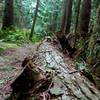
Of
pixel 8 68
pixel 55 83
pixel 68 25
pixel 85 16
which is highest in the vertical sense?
pixel 85 16

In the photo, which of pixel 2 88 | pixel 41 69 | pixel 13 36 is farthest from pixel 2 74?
pixel 13 36

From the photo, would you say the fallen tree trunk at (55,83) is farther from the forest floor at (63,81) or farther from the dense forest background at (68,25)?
the dense forest background at (68,25)

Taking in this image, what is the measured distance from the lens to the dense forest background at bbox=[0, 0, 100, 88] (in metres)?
7.39

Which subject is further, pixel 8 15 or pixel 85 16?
pixel 8 15

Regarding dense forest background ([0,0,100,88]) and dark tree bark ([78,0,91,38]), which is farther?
dark tree bark ([78,0,91,38])

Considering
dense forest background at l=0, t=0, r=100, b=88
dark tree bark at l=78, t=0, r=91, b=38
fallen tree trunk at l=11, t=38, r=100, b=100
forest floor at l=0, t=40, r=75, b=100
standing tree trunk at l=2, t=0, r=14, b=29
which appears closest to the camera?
fallen tree trunk at l=11, t=38, r=100, b=100

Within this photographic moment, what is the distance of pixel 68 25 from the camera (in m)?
17.5

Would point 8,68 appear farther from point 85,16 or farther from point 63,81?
point 85,16

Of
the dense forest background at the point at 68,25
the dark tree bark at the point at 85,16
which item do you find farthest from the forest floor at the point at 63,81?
the dark tree bark at the point at 85,16

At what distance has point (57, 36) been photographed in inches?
371

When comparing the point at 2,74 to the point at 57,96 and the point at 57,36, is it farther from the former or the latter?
the point at 57,96

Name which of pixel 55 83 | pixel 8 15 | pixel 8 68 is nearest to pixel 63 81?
pixel 55 83

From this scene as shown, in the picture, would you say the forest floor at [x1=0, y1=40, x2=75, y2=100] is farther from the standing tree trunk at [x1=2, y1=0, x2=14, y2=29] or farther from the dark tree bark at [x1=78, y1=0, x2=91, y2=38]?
the standing tree trunk at [x1=2, y1=0, x2=14, y2=29]

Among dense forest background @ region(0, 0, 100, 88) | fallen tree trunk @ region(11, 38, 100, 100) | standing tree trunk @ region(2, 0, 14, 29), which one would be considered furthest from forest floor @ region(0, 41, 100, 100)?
standing tree trunk @ region(2, 0, 14, 29)
